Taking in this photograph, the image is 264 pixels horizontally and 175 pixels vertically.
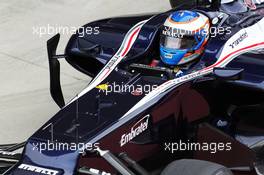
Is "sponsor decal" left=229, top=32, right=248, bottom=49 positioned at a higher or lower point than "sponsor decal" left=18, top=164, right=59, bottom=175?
higher

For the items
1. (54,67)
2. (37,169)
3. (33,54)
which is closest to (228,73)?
(37,169)

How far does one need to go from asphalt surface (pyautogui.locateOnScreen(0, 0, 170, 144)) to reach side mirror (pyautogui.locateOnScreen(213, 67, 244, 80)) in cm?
226

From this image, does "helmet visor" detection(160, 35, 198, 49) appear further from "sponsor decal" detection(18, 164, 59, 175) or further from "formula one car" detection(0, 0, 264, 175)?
"sponsor decal" detection(18, 164, 59, 175)

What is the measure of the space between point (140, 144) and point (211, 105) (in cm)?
88

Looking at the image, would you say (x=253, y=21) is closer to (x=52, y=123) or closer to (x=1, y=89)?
(x=52, y=123)

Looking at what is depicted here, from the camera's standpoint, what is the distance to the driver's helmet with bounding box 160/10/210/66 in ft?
17.5

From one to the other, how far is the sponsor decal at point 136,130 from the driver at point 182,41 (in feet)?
1.88

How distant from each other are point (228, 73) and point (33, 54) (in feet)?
12.6

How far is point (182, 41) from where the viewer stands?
5355mm

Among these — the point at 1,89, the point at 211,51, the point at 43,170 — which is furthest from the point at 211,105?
the point at 1,89

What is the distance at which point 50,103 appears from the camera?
701cm

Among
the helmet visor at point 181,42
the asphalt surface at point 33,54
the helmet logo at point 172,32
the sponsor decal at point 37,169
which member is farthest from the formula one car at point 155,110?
the asphalt surface at point 33,54

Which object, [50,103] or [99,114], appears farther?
[50,103]

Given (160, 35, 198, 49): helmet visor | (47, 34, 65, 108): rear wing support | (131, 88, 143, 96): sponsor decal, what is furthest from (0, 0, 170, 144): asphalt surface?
(160, 35, 198, 49): helmet visor
